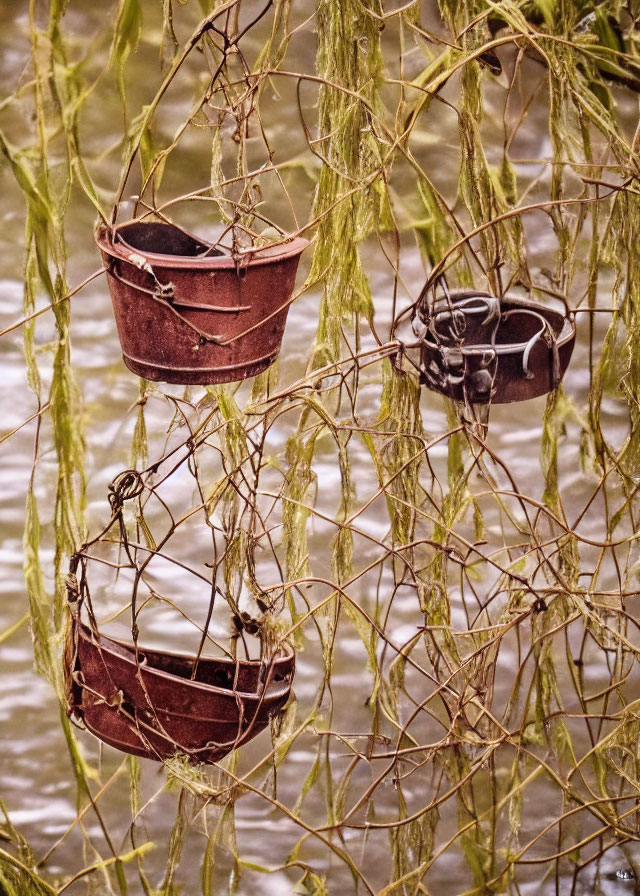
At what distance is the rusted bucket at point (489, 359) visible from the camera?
102cm

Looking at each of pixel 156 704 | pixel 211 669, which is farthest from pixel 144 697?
pixel 211 669

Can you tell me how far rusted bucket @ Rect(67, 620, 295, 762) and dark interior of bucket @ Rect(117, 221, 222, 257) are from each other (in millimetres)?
450

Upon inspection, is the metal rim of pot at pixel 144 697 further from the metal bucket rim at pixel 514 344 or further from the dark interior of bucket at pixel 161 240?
the metal bucket rim at pixel 514 344

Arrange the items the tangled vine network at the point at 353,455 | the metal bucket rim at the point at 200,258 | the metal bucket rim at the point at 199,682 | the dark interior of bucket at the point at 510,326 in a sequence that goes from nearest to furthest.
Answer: the metal bucket rim at the point at 200,258, the metal bucket rim at the point at 199,682, the dark interior of bucket at the point at 510,326, the tangled vine network at the point at 353,455

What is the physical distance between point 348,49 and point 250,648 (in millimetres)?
890

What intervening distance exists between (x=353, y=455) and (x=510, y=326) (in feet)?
1.15

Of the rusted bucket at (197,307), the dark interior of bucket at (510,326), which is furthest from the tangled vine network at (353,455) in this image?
the rusted bucket at (197,307)

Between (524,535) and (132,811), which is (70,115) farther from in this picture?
(132,811)

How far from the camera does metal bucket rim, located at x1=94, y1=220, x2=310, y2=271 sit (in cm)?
90

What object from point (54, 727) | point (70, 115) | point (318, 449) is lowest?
point (54, 727)

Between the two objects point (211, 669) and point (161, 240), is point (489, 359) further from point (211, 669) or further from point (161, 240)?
point (211, 669)

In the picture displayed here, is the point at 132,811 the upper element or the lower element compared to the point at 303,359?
lower

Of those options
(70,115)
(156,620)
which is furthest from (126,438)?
(70,115)

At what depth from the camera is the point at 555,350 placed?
1.02m
